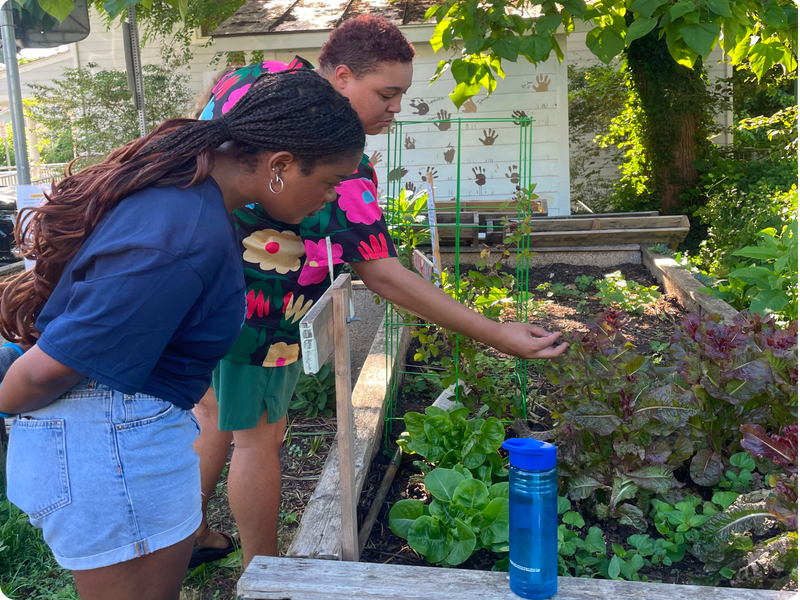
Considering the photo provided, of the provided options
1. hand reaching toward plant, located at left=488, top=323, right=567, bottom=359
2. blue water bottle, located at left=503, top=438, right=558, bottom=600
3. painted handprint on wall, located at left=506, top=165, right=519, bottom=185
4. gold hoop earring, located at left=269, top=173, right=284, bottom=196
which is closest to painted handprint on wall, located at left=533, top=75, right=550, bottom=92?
painted handprint on wall, located at left=506, top=165, right=519, bottom=185

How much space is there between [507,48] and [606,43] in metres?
0.60

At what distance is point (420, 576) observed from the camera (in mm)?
2000

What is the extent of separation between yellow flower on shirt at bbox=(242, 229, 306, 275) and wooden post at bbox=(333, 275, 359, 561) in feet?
0.97

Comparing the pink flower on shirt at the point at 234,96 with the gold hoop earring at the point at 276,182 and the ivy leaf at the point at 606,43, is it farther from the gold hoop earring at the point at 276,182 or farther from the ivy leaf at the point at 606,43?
the ivy leaf at the point at 606,43

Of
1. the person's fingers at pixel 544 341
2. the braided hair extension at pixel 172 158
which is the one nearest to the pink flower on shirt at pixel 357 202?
the braided hair extension at pixel 172 158

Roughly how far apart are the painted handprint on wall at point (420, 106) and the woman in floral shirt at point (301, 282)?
6345mm

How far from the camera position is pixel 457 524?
221 cm

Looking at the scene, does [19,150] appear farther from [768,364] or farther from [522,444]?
[768,364]

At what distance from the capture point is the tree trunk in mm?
9250

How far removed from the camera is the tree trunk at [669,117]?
9.25 m

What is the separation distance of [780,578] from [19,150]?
4347mm

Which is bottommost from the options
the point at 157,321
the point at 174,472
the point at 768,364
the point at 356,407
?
the point at 356,407

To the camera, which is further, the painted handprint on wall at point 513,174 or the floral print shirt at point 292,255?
the painted handprint on wall at point 513,174

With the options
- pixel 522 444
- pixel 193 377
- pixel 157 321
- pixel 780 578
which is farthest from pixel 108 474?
pixel 780 578
